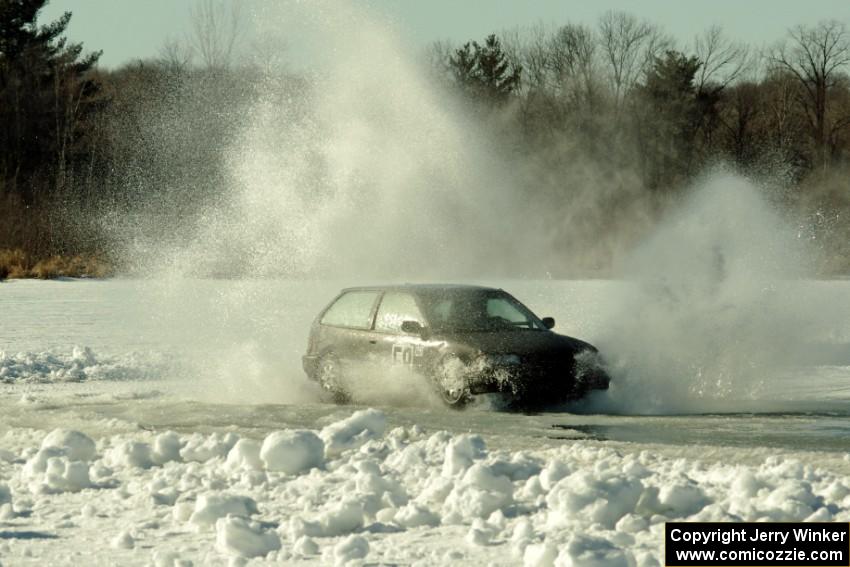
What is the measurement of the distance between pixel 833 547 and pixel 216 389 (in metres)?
11.0

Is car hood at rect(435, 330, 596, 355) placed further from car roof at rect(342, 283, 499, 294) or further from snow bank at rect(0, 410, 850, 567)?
snow bank at rect(0, 410, 850, 567)

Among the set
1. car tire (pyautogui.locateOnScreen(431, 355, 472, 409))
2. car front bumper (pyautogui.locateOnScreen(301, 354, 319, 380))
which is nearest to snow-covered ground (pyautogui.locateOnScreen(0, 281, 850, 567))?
car tire (pyautogui.locateOnScreen(431, 355, 472, 409))

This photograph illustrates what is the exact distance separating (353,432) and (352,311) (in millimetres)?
5361

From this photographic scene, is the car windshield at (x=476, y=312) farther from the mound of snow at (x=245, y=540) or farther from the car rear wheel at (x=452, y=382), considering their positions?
the mound of snow at (x=245, y=540)

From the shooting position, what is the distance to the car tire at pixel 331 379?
49.7 feet

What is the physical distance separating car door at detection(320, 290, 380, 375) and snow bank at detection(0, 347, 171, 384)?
15.0ft

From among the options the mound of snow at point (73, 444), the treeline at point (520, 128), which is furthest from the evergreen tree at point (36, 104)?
the mound of snow at point (73, 444)

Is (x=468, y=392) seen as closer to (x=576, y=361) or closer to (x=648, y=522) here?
(x=576, y=361)

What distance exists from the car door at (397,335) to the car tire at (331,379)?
27.4 inches

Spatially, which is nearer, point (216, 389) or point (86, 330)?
point (216, 389)

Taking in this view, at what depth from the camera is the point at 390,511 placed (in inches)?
309

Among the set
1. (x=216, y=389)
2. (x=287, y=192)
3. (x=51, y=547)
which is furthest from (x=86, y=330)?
(x=51, y=547)

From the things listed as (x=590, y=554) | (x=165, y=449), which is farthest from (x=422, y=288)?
(x=590, y=554)

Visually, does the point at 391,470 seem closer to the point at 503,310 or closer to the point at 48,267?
the point at 503,310
